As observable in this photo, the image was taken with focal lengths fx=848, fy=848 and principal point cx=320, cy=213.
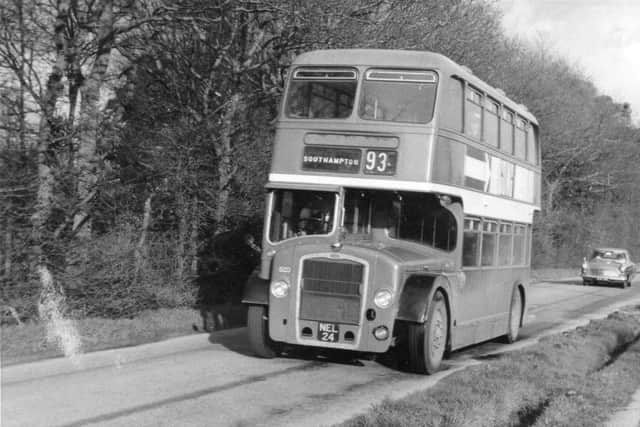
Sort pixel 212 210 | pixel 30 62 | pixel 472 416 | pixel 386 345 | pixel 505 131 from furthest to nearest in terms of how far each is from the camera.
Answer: pixel 212 210, pixel 505 131, pixel 30 62, pixel 386 345, pixel 472 416

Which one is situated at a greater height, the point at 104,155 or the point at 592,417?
the point at 104,155

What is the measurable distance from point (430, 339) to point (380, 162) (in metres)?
2.38

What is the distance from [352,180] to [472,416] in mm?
4343

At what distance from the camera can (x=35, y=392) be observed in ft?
28.2

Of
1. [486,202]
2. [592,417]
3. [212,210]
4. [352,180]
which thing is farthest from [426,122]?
[212,210]

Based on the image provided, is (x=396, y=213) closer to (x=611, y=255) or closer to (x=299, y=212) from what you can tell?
(x=299, y=212)

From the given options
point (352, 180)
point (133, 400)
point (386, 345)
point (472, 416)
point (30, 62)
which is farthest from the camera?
point (30, 62)

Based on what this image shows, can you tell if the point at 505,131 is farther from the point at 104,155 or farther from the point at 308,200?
the point at 104,155

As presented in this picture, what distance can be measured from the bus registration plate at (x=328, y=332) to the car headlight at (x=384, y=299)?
603mm

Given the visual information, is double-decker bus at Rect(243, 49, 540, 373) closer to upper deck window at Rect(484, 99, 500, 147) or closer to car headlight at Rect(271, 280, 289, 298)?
car headlight at Rect(271, 280, 289, 298)

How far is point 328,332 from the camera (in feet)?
34.6

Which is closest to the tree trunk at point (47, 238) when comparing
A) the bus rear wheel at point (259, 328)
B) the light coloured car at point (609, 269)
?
the bus rear wheel at point (259, 328)

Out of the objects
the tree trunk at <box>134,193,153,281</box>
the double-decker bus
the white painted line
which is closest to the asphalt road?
the double-decker bus

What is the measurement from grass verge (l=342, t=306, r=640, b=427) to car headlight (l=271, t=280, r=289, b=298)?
7.57ft
